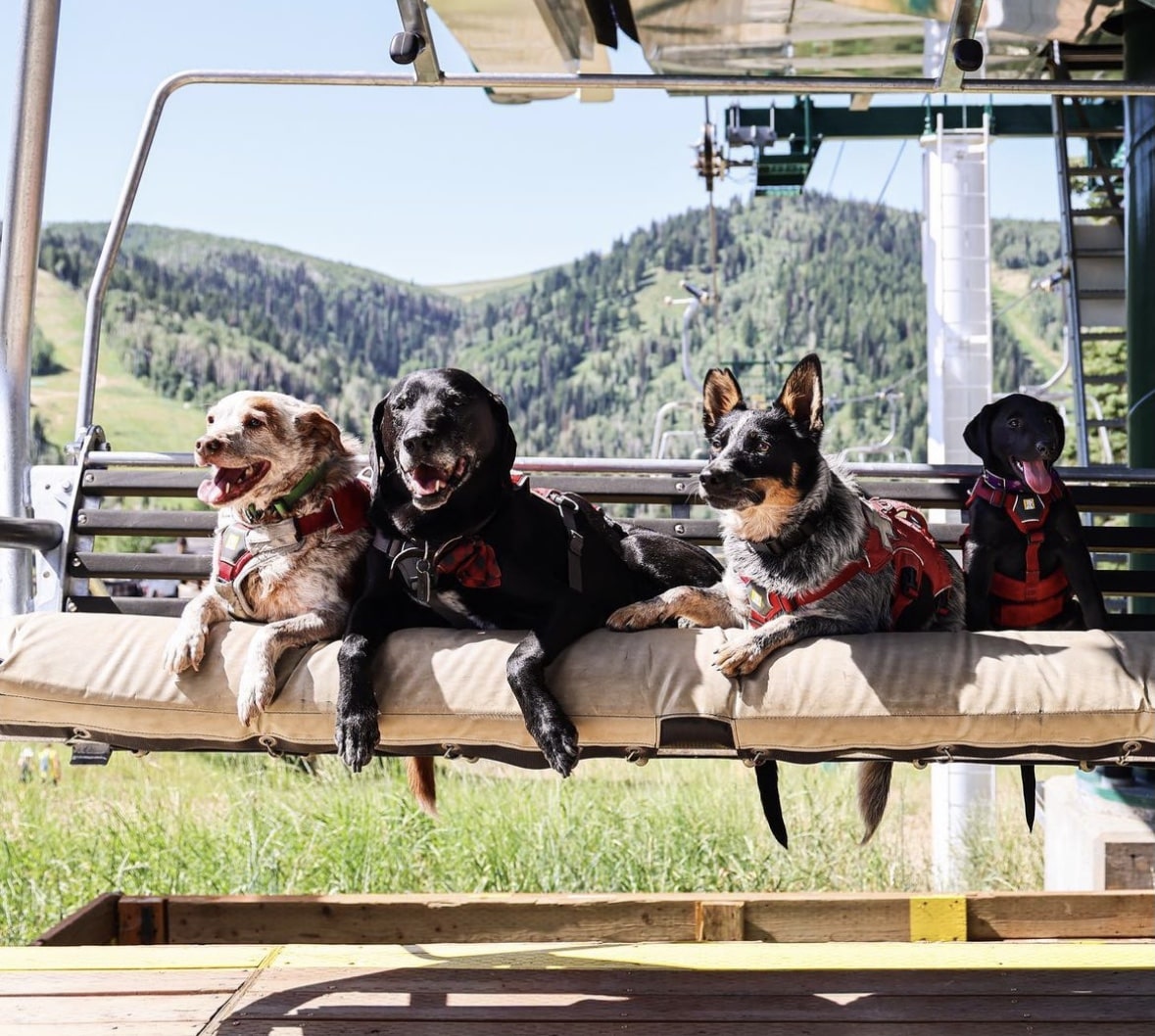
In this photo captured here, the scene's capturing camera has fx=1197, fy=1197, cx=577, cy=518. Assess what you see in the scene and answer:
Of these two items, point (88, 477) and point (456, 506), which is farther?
point (88, 477)

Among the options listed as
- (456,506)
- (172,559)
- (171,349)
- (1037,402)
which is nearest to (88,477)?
(172,559)

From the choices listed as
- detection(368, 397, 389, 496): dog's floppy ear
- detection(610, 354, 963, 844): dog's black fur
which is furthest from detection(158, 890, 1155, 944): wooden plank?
detection(368, 397, 389, 496): dog's floppy ear

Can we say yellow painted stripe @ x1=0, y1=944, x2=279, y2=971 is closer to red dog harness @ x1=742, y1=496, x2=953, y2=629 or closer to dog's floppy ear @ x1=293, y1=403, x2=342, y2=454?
dog's floppy ear @ x1=293, y1=403, x2=342, y2=454

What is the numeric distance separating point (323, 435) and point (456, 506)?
442 mm

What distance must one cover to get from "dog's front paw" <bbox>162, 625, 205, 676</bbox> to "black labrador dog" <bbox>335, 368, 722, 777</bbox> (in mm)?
294

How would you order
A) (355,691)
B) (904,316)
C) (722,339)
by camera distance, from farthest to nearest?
(722,339), (904,316), (355,691)

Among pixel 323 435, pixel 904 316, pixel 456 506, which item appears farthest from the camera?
pixel 904 316

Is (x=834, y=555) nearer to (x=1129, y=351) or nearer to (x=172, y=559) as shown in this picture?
(x=172, y=559)

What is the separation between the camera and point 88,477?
3.52 m

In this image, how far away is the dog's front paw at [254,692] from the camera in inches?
91.5

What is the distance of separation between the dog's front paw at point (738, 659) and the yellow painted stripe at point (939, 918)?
5.47 feet

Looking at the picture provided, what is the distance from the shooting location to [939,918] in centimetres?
361

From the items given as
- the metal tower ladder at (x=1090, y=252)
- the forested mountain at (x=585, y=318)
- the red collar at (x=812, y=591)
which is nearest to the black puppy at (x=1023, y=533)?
the red collar at (x=812, y=591)

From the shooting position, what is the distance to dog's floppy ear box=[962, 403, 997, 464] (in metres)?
2.79
